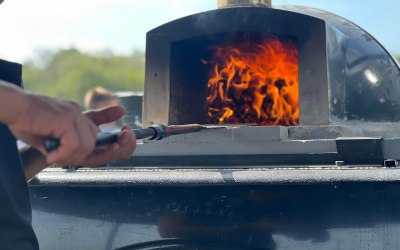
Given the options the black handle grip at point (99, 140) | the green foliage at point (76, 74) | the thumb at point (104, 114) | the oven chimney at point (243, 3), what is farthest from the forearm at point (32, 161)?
the green foliage at point (76, 74)

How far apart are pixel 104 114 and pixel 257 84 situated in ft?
5.50

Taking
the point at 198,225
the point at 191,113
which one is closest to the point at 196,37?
the point at 191,113

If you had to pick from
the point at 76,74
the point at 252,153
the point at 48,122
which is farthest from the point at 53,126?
the point at 76,74

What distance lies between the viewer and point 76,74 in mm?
24984

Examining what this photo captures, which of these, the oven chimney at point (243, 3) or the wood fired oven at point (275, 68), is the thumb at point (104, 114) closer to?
the wood fired oven at point (275, 68)

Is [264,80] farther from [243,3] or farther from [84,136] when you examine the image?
[84,136]

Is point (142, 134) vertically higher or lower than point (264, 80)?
lower

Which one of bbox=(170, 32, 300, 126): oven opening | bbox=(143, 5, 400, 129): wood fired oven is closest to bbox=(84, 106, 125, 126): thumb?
bbox=(143, 5, 400, 129): wood fired oven

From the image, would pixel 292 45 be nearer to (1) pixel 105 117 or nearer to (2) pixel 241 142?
(2) pixel 241 142

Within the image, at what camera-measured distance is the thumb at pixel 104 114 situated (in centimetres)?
136

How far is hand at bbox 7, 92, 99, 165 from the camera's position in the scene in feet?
3.08

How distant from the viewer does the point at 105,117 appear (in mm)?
1382

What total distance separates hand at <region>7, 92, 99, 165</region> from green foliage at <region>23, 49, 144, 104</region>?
75.9 ft

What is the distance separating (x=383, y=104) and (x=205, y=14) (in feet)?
3.10
